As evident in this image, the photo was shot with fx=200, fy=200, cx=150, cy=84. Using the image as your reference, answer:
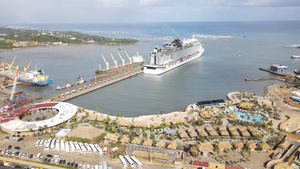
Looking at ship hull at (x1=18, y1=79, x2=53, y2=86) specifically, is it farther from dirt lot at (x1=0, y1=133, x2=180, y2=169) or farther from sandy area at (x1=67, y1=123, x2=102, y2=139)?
sandy area at (x1=67, y1=123, x2=102, y2=139)

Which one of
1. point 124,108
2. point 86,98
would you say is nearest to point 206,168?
point 124,108

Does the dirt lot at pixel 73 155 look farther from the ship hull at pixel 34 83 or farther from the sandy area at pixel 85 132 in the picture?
the ship hull at pixel 34 83

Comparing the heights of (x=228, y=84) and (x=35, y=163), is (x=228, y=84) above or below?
above

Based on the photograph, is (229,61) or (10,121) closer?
(10,121)

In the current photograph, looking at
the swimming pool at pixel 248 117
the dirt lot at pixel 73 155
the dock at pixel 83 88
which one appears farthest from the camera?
the dock at pixel 83 88

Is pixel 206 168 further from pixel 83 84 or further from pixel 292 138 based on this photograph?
pixel 83 84

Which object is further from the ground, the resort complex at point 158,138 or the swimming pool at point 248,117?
the swimming pool at point 248,117

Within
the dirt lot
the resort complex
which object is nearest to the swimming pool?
the resort complex

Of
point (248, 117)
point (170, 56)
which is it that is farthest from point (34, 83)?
point (248, 117)

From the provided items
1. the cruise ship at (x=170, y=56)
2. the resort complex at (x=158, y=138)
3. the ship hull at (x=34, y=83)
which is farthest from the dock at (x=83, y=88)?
the ship hull at (x=34, y=83)
